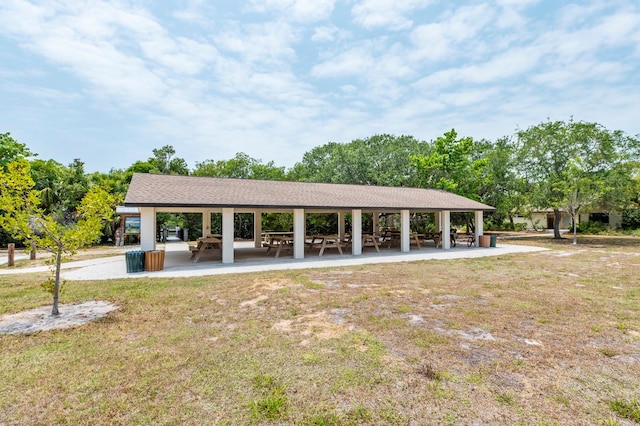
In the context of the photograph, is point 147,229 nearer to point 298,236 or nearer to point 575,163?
point 298,236

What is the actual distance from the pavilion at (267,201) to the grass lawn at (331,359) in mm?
4107

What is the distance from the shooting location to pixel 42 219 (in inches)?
202

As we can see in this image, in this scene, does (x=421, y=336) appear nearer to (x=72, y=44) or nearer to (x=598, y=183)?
(x=72, y=44)

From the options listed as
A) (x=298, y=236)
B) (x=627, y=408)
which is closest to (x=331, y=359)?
(x=627, y=408)

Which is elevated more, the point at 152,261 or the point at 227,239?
the point at 227,239

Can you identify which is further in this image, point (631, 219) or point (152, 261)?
point (631, 219)

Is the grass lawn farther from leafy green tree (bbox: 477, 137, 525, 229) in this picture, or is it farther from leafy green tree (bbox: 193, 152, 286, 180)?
leafy green tree (bbox: 193, 152, 286, 180)

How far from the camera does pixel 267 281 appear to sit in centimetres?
817

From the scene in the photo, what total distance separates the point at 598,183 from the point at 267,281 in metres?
22.1

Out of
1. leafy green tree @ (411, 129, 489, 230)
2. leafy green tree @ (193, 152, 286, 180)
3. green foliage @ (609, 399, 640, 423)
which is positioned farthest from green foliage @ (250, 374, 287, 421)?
leafy green tree @ (193, 152, 286, 180)

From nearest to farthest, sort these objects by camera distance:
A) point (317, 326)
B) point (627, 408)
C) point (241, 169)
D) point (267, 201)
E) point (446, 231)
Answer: point (627, 408)
point (317, 326)
point (267, 201)
point (446, 231)
point (241, 169)

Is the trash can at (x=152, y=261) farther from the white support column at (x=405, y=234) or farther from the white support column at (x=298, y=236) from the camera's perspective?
the white support column at (x=405, y=234)

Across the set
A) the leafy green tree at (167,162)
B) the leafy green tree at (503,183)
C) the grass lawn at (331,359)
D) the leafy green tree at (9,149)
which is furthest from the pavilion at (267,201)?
the leafy green tree at (167,162)

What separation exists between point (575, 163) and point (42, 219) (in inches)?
1052
